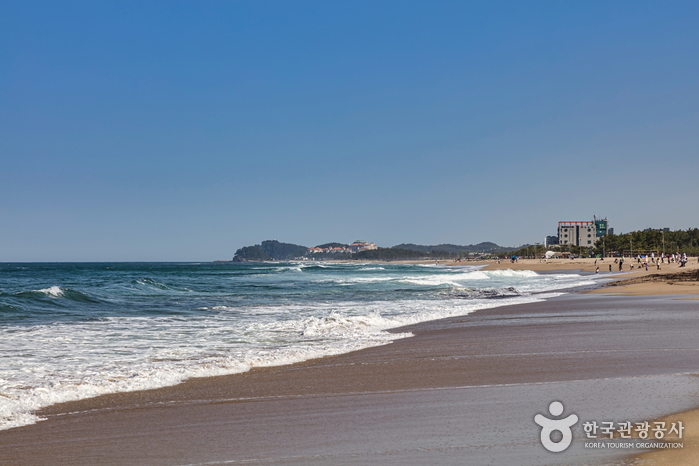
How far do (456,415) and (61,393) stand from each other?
4.47 metres

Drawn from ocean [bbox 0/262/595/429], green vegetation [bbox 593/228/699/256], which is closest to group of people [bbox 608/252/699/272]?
green vegetation [bbox 593/228/699/256]

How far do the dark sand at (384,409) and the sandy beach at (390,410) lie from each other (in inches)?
0.6

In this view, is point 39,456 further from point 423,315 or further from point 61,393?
point 423,315

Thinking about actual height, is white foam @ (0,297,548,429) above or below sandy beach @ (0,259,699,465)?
below

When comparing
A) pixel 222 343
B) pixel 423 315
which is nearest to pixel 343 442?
pixel 222 343

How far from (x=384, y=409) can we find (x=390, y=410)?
2.7 inches

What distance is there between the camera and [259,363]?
7656 mm

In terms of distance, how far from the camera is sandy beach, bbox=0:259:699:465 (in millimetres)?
3721

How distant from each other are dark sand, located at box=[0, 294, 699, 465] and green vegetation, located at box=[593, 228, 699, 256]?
108242 mm

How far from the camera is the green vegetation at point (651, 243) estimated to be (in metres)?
108

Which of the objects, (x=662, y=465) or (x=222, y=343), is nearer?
(x=662, y=465)

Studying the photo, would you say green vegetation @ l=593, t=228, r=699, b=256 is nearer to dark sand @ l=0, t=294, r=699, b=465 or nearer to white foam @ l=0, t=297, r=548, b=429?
white foam @ l=0, t=297, r=548, b=429

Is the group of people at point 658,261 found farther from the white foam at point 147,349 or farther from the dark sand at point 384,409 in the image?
the dark sand at point 384,409

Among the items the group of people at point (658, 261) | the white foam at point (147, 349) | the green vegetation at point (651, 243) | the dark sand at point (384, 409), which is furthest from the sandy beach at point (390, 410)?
the green vegetation at point (651, 243)
